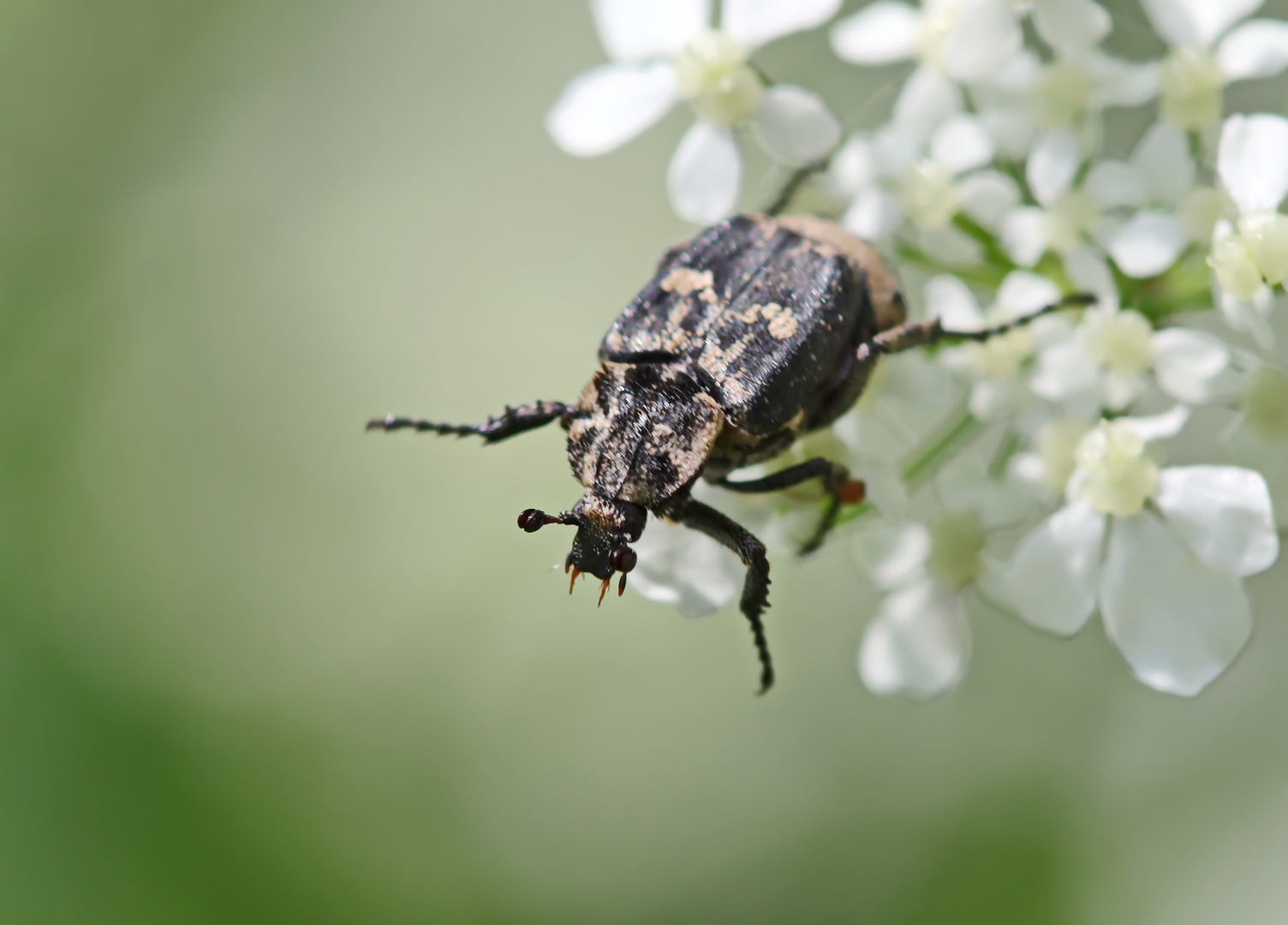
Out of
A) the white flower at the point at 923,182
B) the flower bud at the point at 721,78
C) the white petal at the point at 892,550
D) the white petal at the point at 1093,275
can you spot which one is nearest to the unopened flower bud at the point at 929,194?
the white flower at the point at 923,182

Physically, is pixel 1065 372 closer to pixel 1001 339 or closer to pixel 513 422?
pixel 1001 339

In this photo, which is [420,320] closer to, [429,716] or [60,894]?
[429,716]

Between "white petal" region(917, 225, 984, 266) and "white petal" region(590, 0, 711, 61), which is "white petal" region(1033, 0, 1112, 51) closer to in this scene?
"white petal" region(917, 225, 984, 266)

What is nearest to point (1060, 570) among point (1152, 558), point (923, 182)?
point (1152, 558)

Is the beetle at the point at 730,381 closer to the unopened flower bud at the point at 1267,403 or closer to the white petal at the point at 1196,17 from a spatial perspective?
the unopened flower bud at the point at 1267,403

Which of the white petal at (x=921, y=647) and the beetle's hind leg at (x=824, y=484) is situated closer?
the beetle's hind leg at (x=824, y=484)

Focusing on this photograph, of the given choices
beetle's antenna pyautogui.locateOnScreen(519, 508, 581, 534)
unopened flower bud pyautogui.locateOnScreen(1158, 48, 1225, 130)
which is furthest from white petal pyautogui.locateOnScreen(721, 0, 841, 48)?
beetle's antenna pyautogui.locateOnScreen(519, 508, 581, 534)

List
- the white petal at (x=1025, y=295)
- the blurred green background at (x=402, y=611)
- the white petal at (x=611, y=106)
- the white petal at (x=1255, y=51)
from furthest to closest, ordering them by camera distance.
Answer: the blurred green background at (x=402, y=611) < the white petal at (x=611, y=106) < the white petal at (x=1025, y=295) < the white petal at (x=1255, y=51)
